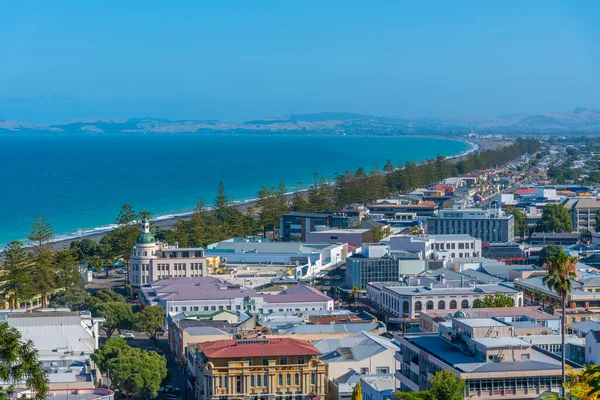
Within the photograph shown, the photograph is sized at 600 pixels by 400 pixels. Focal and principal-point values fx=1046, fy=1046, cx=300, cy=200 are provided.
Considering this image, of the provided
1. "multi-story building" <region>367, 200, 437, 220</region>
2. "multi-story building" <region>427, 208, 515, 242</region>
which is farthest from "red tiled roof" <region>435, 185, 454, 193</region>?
"multi-story building" <region>427, 208, 515, 242</region>

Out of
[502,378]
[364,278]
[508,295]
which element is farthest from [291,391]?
[364,278]

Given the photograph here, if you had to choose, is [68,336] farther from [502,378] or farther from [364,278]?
[364,278]

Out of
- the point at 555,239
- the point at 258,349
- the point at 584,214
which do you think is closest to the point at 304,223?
the point at 555,239

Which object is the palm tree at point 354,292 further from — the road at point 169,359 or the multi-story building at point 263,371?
the multi-story building at point 263,371

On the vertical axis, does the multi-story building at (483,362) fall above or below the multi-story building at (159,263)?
above

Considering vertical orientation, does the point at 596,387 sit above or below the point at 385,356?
above

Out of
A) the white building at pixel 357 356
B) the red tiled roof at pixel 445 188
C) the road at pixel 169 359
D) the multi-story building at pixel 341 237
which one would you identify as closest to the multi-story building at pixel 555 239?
the multi-story building at pixel 341 237

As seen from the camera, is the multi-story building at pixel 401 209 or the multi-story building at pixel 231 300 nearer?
the multi-story building at pixel 231 300
